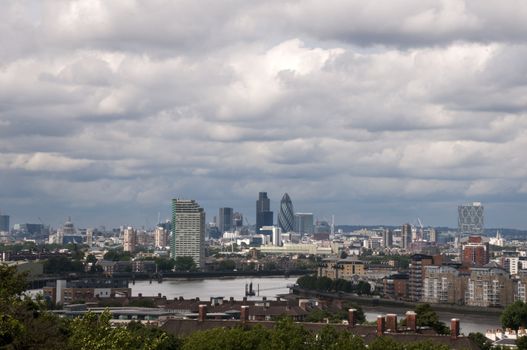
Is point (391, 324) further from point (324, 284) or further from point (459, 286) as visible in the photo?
point (324, 284)

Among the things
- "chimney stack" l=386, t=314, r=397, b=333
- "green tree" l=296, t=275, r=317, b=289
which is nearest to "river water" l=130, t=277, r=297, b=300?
"green tree" l=296, t=275, r=317, b=289

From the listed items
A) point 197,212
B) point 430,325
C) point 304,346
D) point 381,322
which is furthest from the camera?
point 197,212

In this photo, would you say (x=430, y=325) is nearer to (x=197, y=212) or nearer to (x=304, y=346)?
(x=304, y=346)

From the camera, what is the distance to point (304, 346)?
2458 centimetres

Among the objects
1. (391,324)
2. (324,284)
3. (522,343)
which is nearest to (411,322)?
(391,324)

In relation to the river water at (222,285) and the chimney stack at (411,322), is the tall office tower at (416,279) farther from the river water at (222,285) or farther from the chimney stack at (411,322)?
the chimney stack at (411,322)

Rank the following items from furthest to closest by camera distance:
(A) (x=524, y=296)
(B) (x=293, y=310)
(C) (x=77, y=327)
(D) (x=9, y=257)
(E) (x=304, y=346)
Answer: (D) (x=9, y=257)
(A) (x=524, y=296)
(B) (x=293, y=310)
(E) (x=304, y=346)
(C) (x=77, y=327)

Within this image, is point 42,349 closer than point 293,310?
Yes

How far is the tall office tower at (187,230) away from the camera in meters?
170

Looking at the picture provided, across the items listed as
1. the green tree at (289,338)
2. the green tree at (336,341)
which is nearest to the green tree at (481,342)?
the green tree at (336,341)

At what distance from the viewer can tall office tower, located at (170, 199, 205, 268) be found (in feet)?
557

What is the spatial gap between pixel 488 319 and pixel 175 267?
72753mm

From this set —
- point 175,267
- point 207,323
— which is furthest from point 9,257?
point 207,323

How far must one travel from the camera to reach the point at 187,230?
173 m
